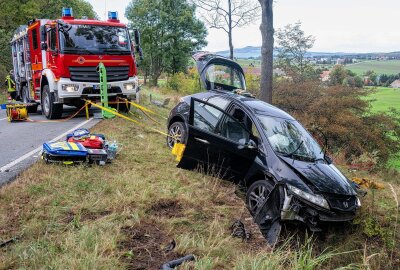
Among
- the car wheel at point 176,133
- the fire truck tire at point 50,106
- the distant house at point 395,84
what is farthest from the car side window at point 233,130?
the distant house at point 395,84

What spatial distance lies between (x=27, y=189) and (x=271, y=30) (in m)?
10.3

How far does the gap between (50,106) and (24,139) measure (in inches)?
117

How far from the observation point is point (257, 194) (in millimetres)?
Result: 5504

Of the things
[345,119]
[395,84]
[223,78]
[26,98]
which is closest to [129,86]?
[223,78]

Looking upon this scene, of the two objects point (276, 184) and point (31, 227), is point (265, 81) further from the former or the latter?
point (31, 227)

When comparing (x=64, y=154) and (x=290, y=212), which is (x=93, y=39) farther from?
(x=290, y=212)

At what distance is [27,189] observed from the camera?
469 centimetres

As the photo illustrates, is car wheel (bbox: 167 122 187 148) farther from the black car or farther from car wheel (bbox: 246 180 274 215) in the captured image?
car wheel (bbox: 246 180 274 215)

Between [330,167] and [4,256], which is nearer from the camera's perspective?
[4,256]

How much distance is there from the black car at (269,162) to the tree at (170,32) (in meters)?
40.3

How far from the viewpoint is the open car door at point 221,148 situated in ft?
18.5

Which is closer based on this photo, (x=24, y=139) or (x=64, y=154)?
(x=64, y=154)

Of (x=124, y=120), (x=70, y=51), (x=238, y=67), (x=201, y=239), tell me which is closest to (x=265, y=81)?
(x=238, y=67)

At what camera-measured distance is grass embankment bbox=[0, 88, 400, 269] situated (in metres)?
3.37
